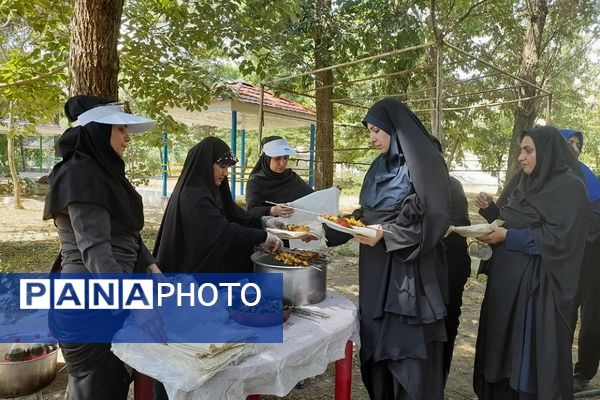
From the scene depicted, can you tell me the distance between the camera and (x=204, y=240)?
2439 millimetres

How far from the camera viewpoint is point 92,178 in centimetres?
170

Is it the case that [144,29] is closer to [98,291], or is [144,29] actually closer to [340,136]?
[98,291]

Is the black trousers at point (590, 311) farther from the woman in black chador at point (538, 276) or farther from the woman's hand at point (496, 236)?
the woman's hand at point (496, 236)

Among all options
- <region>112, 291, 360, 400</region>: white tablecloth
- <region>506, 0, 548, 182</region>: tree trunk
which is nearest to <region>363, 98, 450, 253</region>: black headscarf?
<region>112, 291, 360, 400</region>: white tablecloth

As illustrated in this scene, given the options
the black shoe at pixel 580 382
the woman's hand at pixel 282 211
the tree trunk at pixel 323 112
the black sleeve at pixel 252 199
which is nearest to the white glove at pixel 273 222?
the woman's hand at pixel 282 211

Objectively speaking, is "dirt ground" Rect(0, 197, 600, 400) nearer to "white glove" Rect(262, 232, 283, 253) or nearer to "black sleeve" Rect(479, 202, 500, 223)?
"white glove" Rect(262, 232, 283, 253)

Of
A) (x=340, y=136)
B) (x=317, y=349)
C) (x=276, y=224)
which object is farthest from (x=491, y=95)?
(x=317, y=349)

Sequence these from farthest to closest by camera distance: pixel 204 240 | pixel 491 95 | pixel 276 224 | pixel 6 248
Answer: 1. pixel 491 95
2. pixel 6 248
3. pixel 276 224
4. pixel 204 240

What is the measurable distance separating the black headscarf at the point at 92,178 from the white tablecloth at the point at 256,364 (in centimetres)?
57

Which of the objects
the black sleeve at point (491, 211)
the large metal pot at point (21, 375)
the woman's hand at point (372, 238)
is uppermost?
the black sleeve at point (491, 211)

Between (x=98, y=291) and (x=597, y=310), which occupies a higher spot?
(x=98, y=291)

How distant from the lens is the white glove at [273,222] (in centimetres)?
298

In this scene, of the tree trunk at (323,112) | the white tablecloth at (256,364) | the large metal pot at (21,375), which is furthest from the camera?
the tree trunk at (323,112)

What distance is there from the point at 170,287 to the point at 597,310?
303 centimetres
